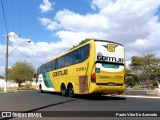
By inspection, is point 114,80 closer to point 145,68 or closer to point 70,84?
point 70,84

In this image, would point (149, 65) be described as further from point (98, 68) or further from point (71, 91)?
point (98, 68)

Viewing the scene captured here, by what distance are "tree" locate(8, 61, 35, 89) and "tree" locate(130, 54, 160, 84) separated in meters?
30.0

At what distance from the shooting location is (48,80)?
1168 inches

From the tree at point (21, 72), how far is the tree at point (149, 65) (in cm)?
3003

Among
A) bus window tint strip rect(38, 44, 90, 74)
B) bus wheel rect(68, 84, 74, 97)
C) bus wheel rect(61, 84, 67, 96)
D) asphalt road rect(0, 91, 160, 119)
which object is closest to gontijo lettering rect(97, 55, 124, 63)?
bus window tint strip rect(38, 44, 90, 74)

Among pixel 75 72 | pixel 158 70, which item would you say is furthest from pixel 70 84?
pixel 158 70

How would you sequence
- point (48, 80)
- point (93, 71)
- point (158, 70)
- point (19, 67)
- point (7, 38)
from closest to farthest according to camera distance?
point (93, 71), point (48, 80), point (7, 38), point (19, 67), point (158, 70)

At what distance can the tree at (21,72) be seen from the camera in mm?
61656

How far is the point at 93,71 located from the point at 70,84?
4.56 metres

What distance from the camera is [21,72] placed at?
62219mm

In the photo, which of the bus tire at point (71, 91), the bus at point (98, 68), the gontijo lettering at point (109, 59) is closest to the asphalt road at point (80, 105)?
the bus at point (98, 68)

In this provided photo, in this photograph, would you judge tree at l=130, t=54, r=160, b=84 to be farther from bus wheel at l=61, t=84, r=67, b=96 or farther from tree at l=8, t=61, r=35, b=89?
bus wheel at l=61, t=84, r=67, b=96

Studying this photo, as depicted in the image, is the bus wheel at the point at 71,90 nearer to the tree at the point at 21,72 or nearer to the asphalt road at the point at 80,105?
the asphalt road at the point at 80,105

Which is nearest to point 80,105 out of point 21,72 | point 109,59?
point 109,59
